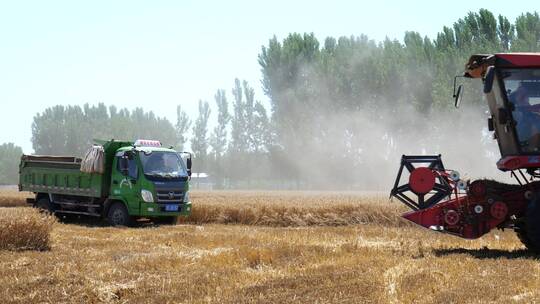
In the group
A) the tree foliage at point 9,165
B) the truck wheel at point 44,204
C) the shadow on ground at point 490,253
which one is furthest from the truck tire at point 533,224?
the tree foliage at point 9,165

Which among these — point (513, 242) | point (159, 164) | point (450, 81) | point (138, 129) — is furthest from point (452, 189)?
point (138, 129)

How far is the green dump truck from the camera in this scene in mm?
17969

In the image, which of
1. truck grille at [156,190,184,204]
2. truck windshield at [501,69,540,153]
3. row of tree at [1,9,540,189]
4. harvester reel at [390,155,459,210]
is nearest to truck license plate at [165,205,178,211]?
truck grille at [156,190,184,204]

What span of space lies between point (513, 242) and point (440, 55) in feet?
106

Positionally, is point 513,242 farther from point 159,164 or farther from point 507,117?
point 159,164

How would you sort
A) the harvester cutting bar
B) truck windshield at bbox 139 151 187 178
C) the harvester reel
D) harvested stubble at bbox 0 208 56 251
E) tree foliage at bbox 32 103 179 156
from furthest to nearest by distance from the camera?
tree foliage at bbox 32 103 179 156 → truck windshield at bbox 139 151 187 178 → the harvester reel → harvested stubble at bbox 0 208 56 251 → the harvester cutting bar

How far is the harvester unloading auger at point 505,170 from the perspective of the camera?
1020cm

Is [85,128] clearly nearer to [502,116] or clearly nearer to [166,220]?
[166,220]

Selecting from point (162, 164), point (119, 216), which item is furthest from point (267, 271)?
point (119, 216)

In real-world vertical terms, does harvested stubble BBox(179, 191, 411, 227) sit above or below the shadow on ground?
above

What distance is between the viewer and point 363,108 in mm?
50750

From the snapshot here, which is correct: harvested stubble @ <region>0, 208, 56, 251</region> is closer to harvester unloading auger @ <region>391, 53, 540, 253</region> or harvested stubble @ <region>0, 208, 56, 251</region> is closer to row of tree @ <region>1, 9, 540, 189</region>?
harvester unloading auger @ <region>391, 53, 540, 253</region>

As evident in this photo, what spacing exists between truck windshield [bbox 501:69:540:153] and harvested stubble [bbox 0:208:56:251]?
825 centimetres

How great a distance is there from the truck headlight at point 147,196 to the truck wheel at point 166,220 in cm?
126
